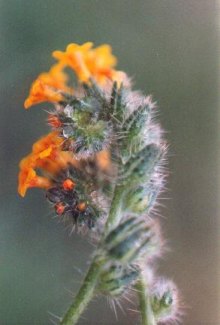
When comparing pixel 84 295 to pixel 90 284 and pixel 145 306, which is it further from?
pixel 145 306

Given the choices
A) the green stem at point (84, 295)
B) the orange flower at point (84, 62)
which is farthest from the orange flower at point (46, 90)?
the green stem at point (84, 295)

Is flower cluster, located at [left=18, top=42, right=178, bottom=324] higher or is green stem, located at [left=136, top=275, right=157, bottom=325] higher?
flower cluster, located at [left=18, top=42, right=178, bottom=324]

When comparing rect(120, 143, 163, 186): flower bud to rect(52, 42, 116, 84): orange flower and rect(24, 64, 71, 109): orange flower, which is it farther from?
rect(52, 42, 116, 84): orange flower

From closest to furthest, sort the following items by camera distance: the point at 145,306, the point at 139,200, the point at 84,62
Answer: the point at 139,200 < the point at 145,306 < the point at 84,62

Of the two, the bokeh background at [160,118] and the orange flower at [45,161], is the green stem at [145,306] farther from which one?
the bokeh background at [160,118]

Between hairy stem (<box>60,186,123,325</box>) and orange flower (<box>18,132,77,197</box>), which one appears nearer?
hairy stem (<box>60,186,123,325</box>)

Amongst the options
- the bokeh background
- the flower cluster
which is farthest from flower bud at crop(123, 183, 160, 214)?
the bokeh background

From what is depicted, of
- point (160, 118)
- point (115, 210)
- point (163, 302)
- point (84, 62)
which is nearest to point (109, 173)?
point (115, 210)

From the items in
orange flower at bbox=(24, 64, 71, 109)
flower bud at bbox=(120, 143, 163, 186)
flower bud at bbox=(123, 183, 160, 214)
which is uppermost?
orange flower at bbox=(24, 64, 71, 109)
